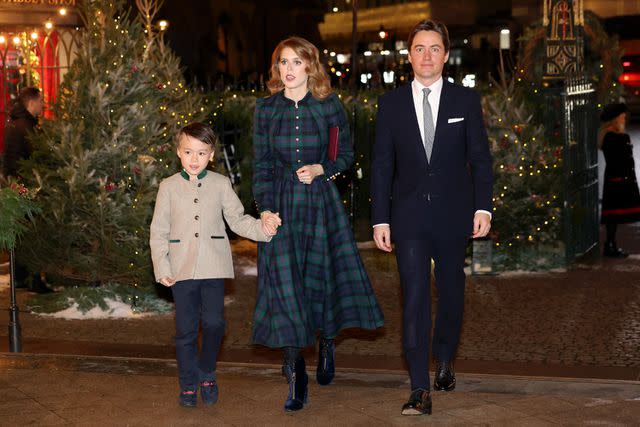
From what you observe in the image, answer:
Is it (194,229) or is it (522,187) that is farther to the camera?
(522,187)

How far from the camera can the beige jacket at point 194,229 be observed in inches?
257

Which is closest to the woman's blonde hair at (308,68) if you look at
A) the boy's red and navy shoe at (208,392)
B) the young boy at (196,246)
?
the young boy at (196,246)

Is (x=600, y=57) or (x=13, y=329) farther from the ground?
(x=600, y=57)

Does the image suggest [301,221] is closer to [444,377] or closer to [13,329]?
[444,377]

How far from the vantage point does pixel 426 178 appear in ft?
21.2

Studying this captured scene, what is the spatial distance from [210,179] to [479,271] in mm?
5552

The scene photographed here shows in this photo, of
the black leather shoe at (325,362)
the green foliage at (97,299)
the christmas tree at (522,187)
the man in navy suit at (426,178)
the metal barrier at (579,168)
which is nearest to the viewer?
the man in navy suit at (426,178)

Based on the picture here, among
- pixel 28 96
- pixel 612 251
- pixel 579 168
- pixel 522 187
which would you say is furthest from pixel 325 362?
pixel 612 251

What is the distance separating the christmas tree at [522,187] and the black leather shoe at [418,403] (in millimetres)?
5733

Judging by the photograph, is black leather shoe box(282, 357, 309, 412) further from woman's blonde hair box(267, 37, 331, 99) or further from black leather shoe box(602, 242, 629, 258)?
black leather shoe box(602, 242, 629, 258)

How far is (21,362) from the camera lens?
8016mm

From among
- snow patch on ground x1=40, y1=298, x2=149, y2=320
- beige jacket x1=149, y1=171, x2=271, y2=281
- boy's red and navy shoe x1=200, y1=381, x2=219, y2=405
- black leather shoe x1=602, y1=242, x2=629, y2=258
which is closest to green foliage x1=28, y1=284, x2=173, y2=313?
snow patch on ground x1=40, y1=298, x2=149, y2=320

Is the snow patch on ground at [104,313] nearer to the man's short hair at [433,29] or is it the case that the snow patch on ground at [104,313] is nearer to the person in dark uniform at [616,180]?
the man's short hair at [433,29]

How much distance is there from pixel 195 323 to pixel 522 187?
597 cm
